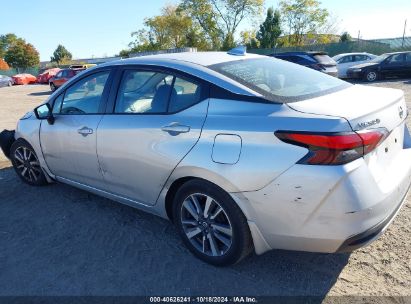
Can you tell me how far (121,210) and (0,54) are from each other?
96.3m

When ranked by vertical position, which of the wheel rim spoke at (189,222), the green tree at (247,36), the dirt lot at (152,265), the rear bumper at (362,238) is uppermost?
the green tree at (247,36)

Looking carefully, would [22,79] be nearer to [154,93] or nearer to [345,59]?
[345,59]

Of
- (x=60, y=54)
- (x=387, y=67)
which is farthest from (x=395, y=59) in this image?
(x=60, y=54)

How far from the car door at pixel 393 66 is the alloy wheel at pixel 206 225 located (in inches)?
669

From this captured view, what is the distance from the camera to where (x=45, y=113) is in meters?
4.29

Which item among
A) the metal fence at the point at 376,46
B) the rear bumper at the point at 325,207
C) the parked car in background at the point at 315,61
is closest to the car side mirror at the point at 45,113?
the rear bumper at the point at 325,207

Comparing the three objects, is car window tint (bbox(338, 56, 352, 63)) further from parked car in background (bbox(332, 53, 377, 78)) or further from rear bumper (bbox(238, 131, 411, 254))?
rear bumper (bbox(238, 131, 411, 254))

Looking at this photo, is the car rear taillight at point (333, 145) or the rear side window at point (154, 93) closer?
the car rear taillight at point (333, 145)

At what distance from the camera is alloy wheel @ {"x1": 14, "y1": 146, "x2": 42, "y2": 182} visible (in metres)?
4.71

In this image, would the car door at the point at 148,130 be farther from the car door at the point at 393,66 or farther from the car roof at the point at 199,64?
the car door at the point at 393,66

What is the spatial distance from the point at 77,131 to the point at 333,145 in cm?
256

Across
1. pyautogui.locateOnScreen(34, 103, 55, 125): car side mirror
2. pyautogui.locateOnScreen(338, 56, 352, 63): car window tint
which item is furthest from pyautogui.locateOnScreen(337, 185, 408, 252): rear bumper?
pyautogui.locateOnScreen(338, 56, 352, 63): car window tint

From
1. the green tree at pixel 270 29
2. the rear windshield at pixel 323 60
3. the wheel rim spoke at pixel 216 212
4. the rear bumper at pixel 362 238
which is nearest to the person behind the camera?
the rear bumper at pixel 362 238

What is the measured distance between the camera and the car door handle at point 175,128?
2804mm
